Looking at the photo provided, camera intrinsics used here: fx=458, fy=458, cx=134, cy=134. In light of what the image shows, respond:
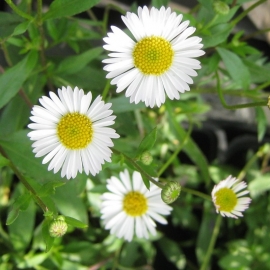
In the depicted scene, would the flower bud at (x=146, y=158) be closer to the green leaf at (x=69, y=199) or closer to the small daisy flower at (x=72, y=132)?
the small daisy flower at (x=72, y=132)

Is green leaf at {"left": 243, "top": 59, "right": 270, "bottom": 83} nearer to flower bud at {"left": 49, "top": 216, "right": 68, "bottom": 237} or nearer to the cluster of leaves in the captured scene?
the cluster of leaves

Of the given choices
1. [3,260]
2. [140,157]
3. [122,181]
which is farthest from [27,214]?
[140,157]

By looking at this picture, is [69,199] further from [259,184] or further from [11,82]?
[259,184]

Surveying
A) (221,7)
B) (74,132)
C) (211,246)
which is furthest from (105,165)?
(211,246)

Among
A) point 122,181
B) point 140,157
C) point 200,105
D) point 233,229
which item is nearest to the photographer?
point 140,157

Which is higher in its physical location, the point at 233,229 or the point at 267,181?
the point at 267,181

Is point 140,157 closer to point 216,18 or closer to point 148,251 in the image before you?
point 216,18
